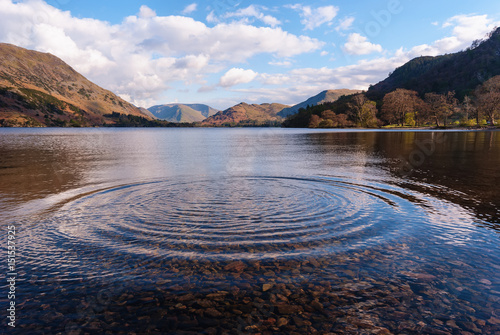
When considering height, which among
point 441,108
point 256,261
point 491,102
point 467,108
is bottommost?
point 256,261

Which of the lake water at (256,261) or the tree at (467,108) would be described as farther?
the tree at (467,108)

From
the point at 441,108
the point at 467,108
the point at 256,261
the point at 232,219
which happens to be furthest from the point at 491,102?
the point at 256,261

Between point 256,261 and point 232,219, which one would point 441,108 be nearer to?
point 232,219

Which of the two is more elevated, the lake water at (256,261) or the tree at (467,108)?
the tree at (467,108)

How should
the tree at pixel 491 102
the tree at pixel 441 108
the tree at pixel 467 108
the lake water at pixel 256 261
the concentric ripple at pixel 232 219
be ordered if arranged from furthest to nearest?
the tree at pixel 441 108, the tree at pixel 467 108, the tree at pixel 491 102, the concentric ripple at pixel 232 219, the lake water at pixel 256 261

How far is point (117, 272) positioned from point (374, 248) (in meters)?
9.92

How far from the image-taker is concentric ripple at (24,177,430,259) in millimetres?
11805

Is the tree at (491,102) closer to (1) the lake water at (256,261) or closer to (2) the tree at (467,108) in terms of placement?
(2) the tree at (467,108)

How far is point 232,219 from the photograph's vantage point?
1527cm

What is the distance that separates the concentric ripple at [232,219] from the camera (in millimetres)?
11805

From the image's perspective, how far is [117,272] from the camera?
9727 mm

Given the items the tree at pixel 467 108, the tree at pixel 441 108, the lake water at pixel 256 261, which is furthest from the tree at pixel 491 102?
the lake water at pixel 256 261

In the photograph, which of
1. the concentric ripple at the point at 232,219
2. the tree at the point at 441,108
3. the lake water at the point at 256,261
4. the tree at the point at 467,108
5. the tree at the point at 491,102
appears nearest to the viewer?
the lake water at the point at 256,261

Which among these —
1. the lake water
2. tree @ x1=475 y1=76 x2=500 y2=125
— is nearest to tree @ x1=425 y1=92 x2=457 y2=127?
tree @ x1=475 y1=76 x2=500 y2=125
